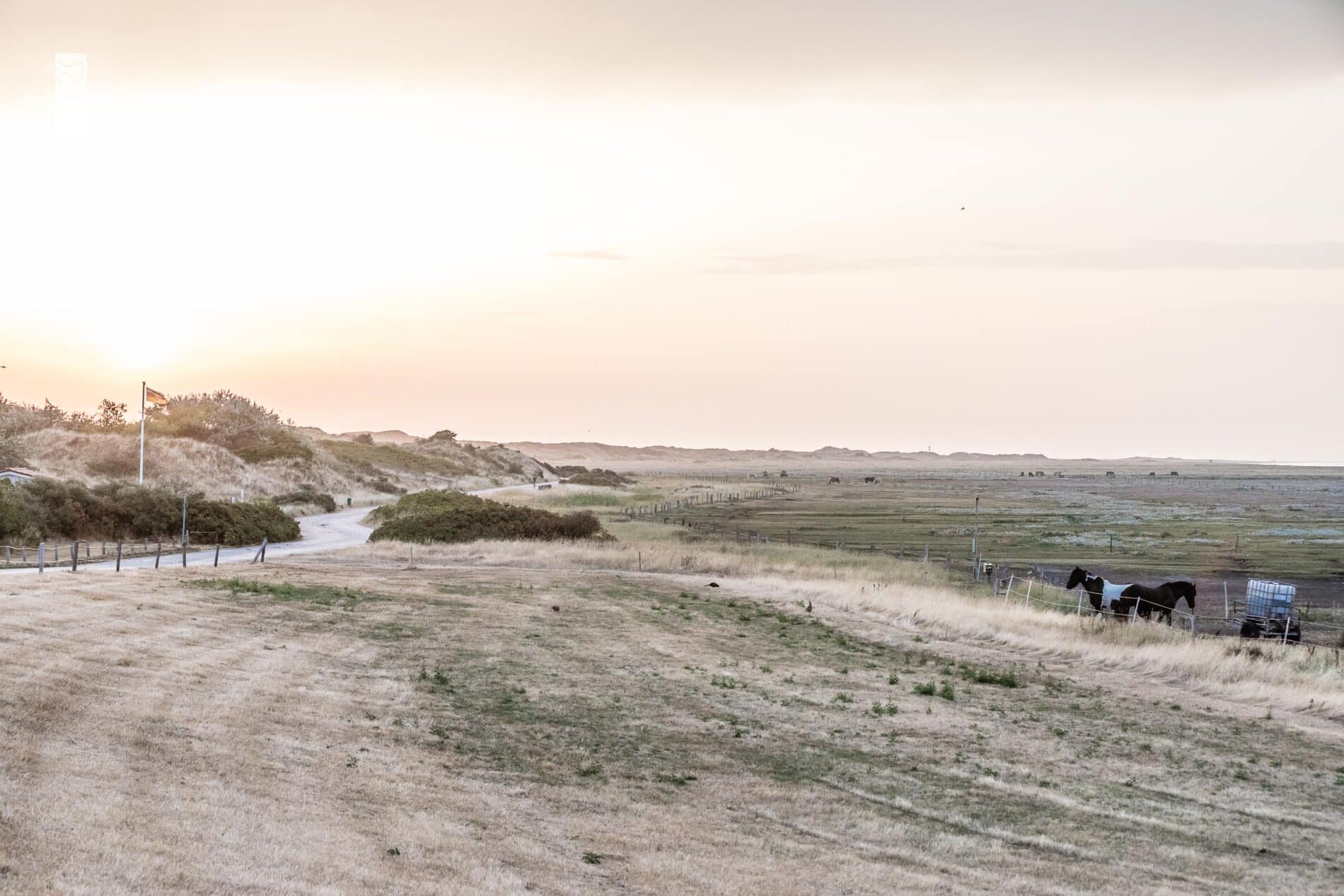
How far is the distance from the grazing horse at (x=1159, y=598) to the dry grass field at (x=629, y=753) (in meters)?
5.57

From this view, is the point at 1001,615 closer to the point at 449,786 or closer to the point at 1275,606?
the point at 1275,606

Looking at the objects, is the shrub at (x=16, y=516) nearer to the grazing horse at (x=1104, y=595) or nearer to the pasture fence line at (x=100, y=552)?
the pasture fence line at (x=100, y=552)

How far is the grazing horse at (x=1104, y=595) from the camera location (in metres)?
37.2

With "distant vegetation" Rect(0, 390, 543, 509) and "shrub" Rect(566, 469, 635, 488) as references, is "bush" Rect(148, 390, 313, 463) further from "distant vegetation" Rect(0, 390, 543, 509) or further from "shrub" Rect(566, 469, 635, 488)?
"shrub" Rect(566, 469, 635, 488)

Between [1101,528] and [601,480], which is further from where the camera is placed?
[601,480]

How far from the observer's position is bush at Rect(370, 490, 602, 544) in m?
59.5

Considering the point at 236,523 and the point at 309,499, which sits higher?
the point at 236,523

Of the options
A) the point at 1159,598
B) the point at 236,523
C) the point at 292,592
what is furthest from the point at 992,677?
the point at 236,523

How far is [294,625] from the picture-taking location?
28.4 metres

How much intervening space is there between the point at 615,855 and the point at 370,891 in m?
3.24

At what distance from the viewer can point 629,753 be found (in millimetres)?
17828

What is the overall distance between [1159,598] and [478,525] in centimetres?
3755

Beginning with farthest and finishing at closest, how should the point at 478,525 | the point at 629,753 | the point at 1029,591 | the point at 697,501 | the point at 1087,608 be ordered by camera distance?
the point at 697,501 → the point at 478,525 → the point at 1029,591 → the point at 1087,608 → the point at 629,753

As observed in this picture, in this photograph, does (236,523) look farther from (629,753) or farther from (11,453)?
(629,753)
